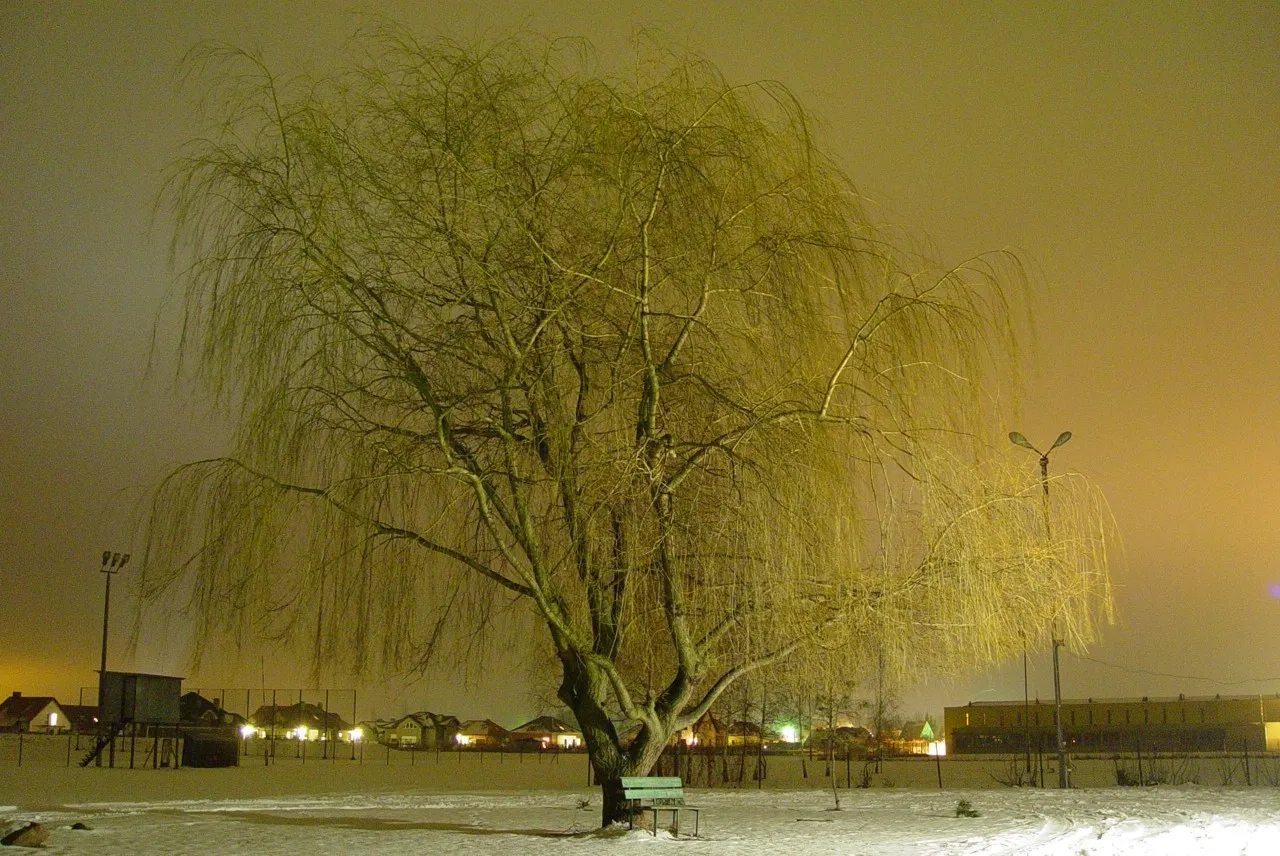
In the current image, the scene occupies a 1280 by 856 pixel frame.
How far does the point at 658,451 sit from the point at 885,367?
225 cm

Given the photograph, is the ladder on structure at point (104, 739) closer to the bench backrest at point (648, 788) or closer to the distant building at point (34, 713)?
the bench backrest at point (648, 788)

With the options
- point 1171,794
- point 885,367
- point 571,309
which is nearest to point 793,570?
point 885,367

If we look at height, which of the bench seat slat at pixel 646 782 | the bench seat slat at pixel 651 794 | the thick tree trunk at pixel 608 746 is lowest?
the bench seat slat at pixel 651 794

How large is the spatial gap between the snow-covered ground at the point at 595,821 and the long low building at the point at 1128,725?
55.5 meters

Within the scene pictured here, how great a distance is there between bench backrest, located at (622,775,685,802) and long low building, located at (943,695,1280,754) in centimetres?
6544

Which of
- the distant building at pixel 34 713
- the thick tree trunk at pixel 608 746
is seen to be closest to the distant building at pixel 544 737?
the distant building at pixel 34 713

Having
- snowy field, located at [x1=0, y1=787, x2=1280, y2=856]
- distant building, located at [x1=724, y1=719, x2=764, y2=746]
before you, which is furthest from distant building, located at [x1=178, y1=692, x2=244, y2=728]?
snowy field, located at [x1=0, y1=787, x2=1280, y2=856]

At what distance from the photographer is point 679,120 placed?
11.6 meters

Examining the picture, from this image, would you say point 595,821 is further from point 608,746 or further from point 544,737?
point 544,737

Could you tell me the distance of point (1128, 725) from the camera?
275 ft

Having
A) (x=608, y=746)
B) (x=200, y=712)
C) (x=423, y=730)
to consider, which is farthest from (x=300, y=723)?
(x=608, y=746)

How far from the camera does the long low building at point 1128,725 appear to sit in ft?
252

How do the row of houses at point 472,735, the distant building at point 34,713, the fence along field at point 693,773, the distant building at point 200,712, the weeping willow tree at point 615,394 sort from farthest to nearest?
the distant building at point 34,713 → the row of houses at point 472,735 → the distant building at point 200,712 → the fence along field at point 693,773 → the weeping willow tree at point 615,394

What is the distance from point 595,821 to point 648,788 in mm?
3524
